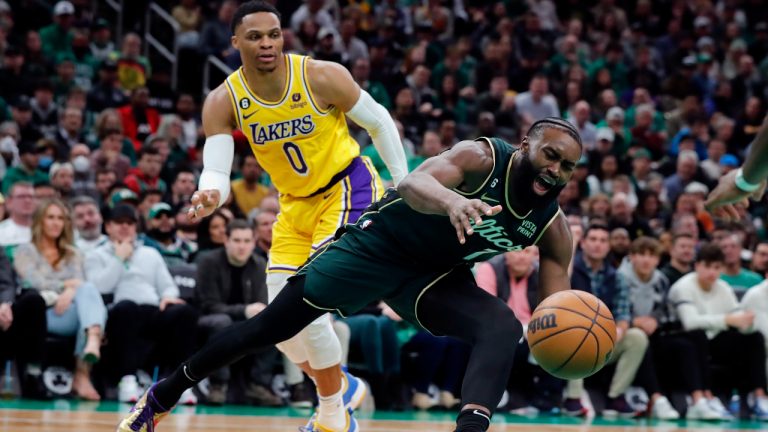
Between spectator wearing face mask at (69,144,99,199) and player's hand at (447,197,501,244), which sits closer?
player's hand at (447,197,501,244)

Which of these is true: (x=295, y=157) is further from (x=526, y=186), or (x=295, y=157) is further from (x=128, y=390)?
(x=128, y=390)

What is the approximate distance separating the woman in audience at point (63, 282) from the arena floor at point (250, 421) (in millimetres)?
458

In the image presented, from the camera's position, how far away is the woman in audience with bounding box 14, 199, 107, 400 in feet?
33.0

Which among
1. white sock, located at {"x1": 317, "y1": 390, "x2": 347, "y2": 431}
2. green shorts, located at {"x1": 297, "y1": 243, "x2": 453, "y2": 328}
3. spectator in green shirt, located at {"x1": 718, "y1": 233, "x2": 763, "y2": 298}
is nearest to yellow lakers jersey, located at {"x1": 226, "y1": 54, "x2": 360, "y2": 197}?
green shorts, located at {"x1": 297, "y1": 243, "x2": 453, "y2": 328}

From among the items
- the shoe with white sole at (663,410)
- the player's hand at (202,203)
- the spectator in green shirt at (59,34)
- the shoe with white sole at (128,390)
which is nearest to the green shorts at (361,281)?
the player's hand at (202,203)

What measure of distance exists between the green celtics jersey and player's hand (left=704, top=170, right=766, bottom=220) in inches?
31.1

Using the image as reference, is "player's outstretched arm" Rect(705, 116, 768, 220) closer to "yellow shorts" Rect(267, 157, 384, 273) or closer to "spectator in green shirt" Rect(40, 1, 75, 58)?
"yellow shorts" Rect(267, 157, 384, 273)

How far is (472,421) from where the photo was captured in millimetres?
5266

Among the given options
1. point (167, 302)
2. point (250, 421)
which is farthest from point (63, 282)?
point (250, 421)

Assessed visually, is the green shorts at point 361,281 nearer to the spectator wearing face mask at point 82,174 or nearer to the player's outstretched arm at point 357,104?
the player's outstretched arm at point 357,104

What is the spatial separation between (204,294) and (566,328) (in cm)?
573

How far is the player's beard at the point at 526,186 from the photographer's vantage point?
5.54 m

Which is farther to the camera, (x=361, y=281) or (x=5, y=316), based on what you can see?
(x=5, y=316)

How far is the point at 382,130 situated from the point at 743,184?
254cm
